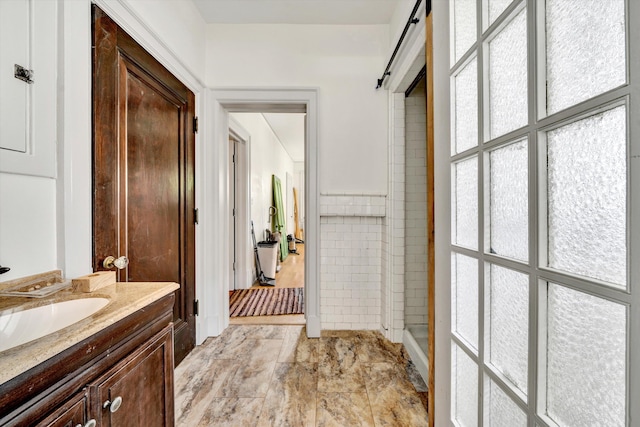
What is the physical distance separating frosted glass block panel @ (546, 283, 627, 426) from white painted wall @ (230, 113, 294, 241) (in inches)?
132

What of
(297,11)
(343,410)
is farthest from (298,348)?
(297,11)

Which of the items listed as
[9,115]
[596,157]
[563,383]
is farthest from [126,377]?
[596,157]

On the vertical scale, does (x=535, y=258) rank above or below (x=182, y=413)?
above

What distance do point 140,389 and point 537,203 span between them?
1286 millimetres

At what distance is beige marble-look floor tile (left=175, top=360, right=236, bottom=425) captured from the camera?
1479 mm

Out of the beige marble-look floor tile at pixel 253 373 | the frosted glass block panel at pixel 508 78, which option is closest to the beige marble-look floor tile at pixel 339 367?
the beige marble-look floor tile at pixel 253 373

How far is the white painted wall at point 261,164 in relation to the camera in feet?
13.0

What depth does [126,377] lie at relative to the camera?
82 cm

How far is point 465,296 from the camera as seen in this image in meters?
0.94

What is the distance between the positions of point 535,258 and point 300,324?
2289mm

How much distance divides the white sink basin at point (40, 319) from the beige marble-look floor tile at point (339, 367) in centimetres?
133

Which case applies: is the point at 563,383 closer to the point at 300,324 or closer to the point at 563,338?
the point at 563,338

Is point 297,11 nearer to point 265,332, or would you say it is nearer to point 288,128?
point 265,332

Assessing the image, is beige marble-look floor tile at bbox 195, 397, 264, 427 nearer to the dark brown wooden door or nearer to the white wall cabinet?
the dark brown wooden door
